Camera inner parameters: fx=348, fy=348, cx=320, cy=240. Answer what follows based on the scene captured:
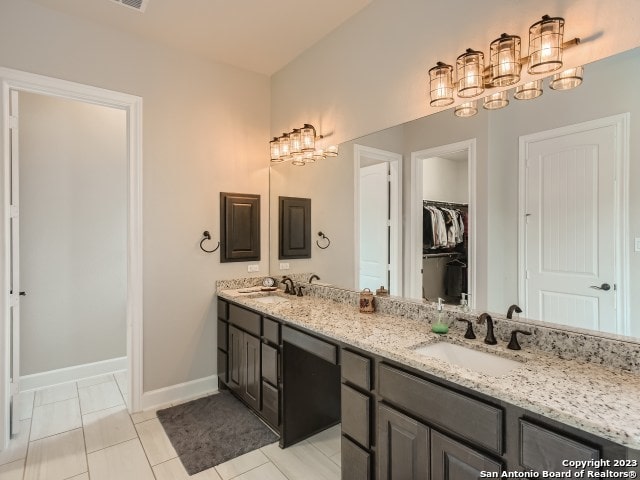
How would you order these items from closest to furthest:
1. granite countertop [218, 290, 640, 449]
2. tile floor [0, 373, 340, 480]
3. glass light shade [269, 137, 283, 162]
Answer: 1. granite countertop [218, 290, 640, 449]
2. tile floor [0, 373, 340, 480]
3. glass light shade [269, 137, 283, 162]

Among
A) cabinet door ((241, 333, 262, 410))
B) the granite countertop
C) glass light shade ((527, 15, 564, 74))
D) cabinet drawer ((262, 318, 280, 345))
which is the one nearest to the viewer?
the granite countertop

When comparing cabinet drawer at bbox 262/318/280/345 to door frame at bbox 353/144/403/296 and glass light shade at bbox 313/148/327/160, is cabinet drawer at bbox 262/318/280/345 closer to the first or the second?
door frame at bbox 353/144/403/296

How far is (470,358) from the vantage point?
162 cm

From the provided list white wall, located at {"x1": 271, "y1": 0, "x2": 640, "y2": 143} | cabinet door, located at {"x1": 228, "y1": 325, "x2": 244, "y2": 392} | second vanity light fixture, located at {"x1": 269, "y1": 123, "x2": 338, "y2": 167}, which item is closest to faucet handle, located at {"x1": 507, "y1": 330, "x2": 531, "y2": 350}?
white wall, located at {"x1": 271, "y1": 0, "x2": 640, "y2": 143}

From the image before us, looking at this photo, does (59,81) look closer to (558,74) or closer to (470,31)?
(470,31)

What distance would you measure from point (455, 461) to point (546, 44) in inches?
67.4

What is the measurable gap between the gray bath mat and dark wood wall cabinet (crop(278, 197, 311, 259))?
135 cm

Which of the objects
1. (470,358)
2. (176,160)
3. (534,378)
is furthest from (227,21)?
(534,378)

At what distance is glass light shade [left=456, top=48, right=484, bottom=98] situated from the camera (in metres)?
1.72

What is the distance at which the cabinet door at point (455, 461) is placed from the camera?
119 centimetres

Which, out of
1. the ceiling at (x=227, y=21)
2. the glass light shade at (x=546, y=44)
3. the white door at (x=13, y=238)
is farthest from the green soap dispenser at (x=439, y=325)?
the white door at (x=13, y=238)

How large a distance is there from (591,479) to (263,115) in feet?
11.1

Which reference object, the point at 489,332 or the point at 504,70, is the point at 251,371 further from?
the point at 504,70

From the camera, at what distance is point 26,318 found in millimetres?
3107
